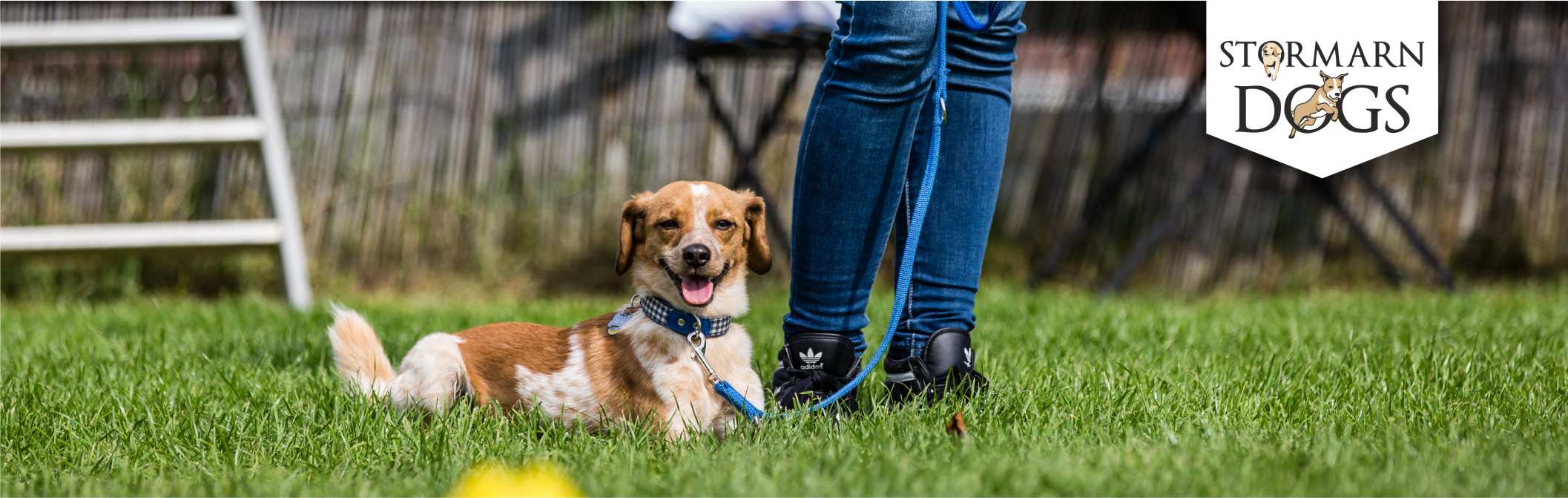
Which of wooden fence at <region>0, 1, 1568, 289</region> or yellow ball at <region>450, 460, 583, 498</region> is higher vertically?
wooden fence at <region>0, 1, 1568, 289</region>

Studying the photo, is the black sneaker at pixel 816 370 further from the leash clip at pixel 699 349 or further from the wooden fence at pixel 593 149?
the wooden fence at pixel 593 149

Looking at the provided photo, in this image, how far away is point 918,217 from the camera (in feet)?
7.53

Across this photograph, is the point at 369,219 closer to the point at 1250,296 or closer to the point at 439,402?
the point at 439,402

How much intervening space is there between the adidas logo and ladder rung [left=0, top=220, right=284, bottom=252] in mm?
2881

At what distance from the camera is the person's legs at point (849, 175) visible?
2.30 m

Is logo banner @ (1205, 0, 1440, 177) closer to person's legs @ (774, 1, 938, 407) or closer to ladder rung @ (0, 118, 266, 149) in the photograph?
person's legs @ (774, 1, 938, 407)

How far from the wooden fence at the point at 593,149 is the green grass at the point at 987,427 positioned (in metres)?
1.82

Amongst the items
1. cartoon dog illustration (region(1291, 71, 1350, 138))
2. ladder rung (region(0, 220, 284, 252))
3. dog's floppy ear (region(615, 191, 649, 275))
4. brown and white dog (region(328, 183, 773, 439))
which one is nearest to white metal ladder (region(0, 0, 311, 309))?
ladder rung (region(0, 220, 284, 252))

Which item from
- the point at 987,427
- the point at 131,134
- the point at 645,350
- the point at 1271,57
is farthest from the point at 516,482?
the point at 131,134

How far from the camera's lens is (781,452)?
2.10 meters

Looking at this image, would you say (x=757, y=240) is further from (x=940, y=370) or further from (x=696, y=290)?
(x=940, y=370)

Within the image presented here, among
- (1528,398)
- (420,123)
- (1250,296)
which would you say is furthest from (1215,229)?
(420,123)

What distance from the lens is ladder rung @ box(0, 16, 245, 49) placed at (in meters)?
4.55

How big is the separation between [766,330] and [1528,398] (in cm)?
194
